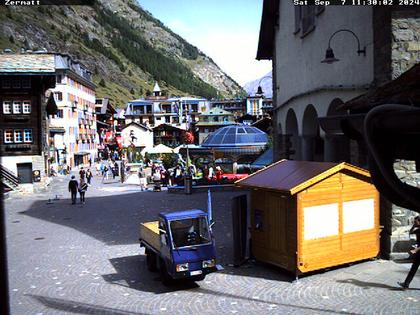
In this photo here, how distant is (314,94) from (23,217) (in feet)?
50.1

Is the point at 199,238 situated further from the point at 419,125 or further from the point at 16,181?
the point at 16,181

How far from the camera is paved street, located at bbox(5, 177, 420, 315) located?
988 centimetres

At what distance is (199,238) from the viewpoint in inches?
468

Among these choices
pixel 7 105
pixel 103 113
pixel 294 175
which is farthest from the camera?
pixel 103 113

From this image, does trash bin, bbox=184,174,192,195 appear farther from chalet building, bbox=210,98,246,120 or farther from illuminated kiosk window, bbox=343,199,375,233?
chalet building, bbox=210,98,246,120

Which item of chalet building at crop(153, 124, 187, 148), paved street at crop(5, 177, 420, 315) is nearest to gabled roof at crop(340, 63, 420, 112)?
paved street at crop(5, 177, 420, 315)

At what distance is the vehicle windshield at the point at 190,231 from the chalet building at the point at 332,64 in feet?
13.4

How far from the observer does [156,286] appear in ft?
37.9

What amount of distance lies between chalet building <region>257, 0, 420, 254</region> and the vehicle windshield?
161 inches

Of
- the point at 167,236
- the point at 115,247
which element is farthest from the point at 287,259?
the point at 115,247

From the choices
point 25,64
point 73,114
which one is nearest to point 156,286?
point 25,64

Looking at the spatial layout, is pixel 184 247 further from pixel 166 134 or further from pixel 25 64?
pixel 166 134

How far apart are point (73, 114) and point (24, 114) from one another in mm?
32750

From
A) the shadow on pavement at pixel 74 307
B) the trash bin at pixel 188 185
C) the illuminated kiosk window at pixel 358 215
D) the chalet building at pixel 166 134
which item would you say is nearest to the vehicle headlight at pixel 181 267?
the shadow on pavement at pixel 74 307
